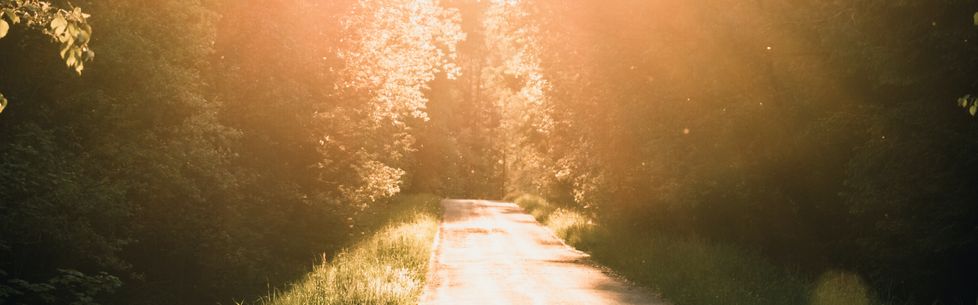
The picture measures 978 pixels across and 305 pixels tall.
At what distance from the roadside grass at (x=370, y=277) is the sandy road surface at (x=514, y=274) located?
468 mm

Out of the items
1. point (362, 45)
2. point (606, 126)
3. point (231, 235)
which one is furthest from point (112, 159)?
point (606, 126)

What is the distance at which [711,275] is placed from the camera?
56.4 feet

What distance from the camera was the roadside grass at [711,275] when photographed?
1465 centimetres

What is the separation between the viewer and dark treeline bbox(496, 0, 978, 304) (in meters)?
16.1

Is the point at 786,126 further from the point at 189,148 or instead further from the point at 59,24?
the point at 59,24

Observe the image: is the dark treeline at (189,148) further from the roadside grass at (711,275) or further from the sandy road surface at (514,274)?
the roadside grass at (711,275)

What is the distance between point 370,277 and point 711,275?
611 centimetres

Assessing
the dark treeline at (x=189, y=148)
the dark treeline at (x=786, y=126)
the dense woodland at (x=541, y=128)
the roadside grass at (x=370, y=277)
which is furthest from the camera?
the dark treeline at (x=786, y=126)

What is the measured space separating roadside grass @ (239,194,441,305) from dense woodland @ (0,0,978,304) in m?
1.70

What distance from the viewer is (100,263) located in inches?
601

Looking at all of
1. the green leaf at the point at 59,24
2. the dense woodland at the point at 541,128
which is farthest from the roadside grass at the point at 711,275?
the green leaf at the point at 59,24

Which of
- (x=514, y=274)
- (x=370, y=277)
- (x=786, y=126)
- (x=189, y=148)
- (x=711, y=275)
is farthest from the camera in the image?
(x=786, y=126)

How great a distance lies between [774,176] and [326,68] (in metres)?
11.4

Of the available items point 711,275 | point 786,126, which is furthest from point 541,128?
point 711,275
